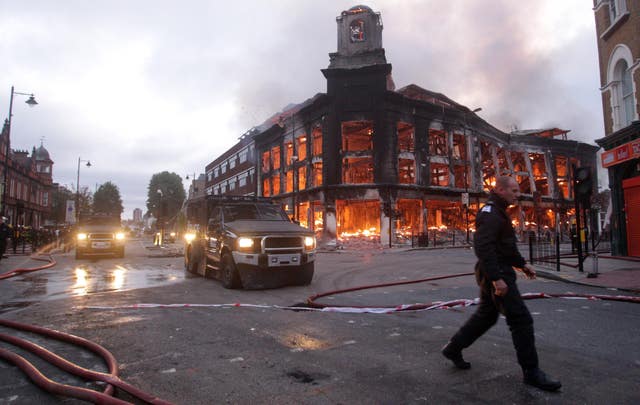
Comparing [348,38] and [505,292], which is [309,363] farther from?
[348,38]

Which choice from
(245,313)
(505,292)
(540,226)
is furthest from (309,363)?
(540,226)

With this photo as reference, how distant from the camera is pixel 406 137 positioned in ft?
121

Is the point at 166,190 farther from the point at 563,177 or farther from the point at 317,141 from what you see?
the point at 563,177

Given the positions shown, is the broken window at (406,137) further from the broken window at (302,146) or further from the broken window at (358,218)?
the broken window at (302,146)

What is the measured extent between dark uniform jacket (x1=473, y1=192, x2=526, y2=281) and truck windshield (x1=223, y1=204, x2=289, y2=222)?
712 centimetres

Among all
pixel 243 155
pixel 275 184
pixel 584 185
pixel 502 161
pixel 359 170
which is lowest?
pixel 584 185

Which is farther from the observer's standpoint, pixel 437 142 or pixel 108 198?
pixel 108 198

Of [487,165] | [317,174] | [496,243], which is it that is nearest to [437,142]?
[487,165]

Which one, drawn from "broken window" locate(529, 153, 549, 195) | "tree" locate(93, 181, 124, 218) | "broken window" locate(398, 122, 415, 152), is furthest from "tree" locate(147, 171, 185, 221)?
"broken window" locate(529, 153, 549, 195)

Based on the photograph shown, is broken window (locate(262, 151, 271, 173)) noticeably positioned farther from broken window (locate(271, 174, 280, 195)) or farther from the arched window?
the arched window

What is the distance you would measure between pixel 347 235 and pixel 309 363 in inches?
1119

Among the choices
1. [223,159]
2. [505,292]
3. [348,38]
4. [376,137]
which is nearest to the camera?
[505,292]

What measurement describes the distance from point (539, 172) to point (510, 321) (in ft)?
172

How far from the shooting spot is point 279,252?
8.89 meters
